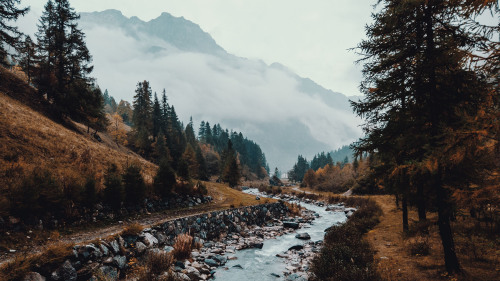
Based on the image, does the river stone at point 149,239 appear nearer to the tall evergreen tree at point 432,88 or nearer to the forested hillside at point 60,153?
the forested hillside at point 60,153

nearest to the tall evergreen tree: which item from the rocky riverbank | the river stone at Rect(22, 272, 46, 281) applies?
the rocky riverbank

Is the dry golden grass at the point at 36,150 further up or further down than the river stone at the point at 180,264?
further up

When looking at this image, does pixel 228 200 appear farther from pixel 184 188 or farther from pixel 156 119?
pixel 156 119

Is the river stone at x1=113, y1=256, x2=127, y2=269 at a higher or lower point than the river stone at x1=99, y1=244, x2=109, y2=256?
lower

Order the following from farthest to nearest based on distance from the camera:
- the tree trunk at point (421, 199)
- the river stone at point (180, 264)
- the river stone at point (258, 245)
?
the river stone at point (258, 245), the tree trunk at point (421, 199), the river stone at point (180, 264)

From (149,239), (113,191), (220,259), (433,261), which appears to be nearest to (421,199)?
(433,261)

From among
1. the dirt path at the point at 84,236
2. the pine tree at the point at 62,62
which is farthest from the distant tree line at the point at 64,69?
the dirt path at the point at 84,236

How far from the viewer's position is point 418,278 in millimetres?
8047

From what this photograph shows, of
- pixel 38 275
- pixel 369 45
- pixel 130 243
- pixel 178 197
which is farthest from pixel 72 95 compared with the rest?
pixel 369 45

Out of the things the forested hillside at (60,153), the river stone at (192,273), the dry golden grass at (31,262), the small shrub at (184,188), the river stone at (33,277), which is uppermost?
the forested hillside at (60,153)

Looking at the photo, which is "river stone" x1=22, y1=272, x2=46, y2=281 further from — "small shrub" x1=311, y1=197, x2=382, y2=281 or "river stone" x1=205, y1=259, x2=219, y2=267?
"small shrub" x1=311, y1=197, x2=382, y2=281

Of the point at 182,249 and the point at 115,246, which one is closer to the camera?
the point at 115,246

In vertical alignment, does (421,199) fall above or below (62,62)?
below

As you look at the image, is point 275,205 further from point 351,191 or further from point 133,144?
point 133,144
